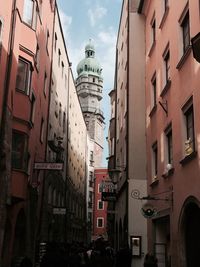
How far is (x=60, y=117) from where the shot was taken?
36.6 meters

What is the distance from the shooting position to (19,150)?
60.8 feet

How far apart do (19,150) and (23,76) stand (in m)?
3.46

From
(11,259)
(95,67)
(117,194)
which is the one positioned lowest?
(11,259)

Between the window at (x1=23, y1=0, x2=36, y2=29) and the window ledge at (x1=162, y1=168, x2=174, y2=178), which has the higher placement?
the window at (x1=23, y1=0, x2=36, y2=29)

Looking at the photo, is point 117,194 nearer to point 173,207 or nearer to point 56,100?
point 56,100

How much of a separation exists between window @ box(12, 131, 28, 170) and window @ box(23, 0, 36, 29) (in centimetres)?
554

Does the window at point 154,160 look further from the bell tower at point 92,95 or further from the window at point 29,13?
the bell tower at point 92,95

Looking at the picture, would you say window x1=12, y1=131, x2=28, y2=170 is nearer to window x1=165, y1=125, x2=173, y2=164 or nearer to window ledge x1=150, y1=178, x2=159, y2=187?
window ledge x1=150, y1=178, x2=159, y2=187

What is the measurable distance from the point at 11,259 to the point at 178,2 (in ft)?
41.6

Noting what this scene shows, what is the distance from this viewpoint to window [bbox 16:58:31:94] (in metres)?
19.1

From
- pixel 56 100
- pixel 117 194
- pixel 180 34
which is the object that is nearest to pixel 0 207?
pixel 180 34

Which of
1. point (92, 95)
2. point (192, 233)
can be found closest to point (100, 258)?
point (192, 233)

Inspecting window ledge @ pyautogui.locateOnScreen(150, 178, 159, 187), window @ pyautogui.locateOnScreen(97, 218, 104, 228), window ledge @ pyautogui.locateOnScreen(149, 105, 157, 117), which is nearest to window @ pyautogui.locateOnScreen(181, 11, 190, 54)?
window ledge @ pyautogui.locateOnScreen(149, 105, 157, 117)

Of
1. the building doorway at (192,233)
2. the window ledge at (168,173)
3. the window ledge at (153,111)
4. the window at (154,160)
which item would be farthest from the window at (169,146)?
the building doorway at (192,233)
